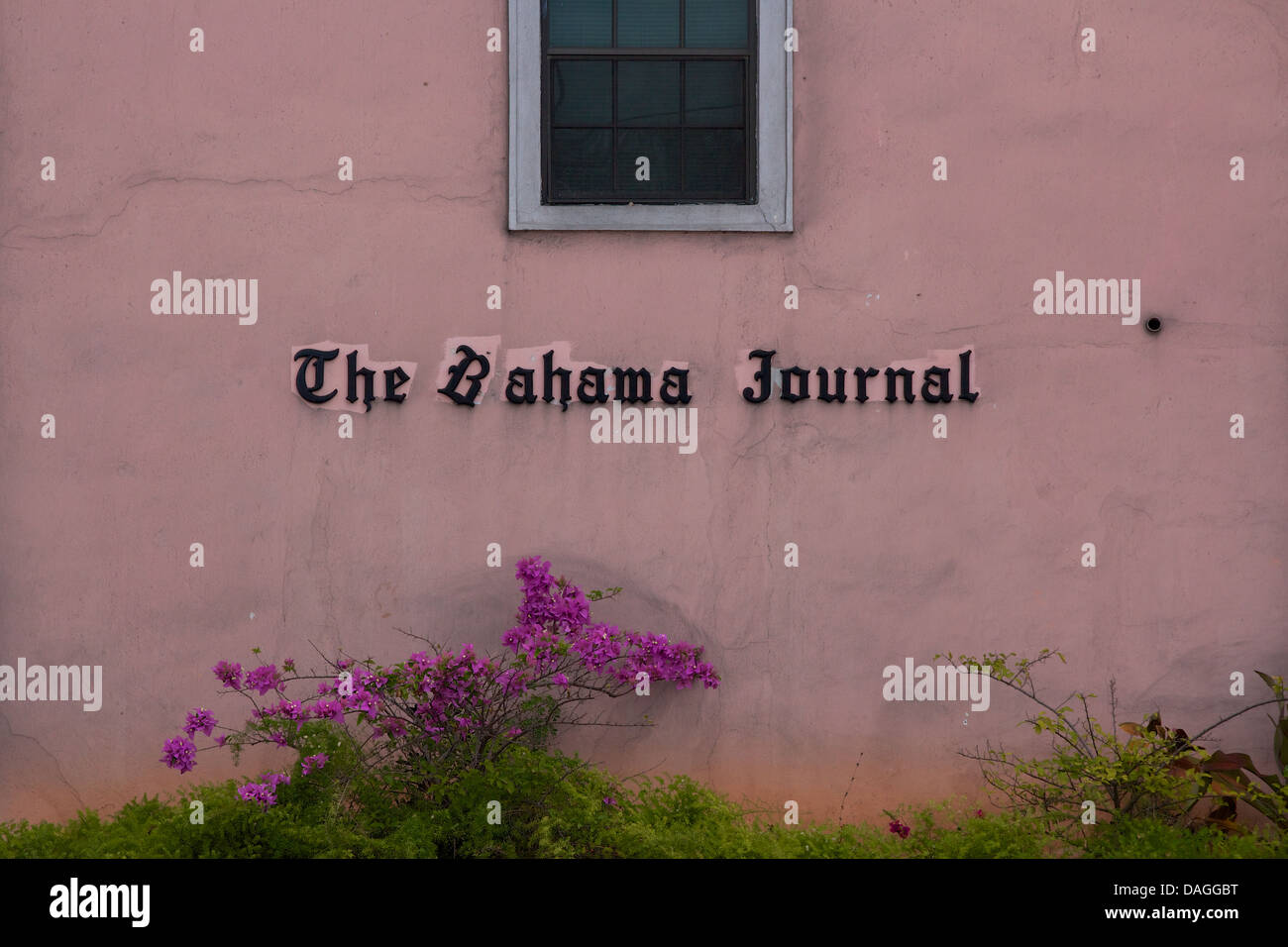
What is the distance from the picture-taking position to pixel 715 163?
6184mm

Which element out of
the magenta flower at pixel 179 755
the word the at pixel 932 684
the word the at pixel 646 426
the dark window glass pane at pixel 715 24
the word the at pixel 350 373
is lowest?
the magenta flower at pixel 179 755

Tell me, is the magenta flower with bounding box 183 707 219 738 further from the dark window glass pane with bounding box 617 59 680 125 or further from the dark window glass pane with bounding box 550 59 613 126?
the dark window glass pane with bounding box 617 59 680 125

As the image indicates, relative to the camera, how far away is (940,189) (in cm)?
610

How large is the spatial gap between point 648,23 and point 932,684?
3533 millimetres

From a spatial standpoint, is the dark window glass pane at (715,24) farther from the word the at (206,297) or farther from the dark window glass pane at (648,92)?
the word the at (206,297)

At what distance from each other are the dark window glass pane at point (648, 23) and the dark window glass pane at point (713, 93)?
187mm

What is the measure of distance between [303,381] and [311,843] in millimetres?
2168

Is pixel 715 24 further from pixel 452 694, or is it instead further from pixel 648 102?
pixel 452 694

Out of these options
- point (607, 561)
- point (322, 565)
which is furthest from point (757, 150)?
point (322, 565)

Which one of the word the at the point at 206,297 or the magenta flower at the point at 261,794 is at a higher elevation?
the word the at the point at 206,297

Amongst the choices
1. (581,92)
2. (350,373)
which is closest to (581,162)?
(581,92)

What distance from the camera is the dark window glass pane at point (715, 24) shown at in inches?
243

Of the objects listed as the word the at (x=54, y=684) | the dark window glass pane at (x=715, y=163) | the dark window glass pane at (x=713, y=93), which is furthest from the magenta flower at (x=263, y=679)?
the dark window glass pane at (x=713, y=93)
